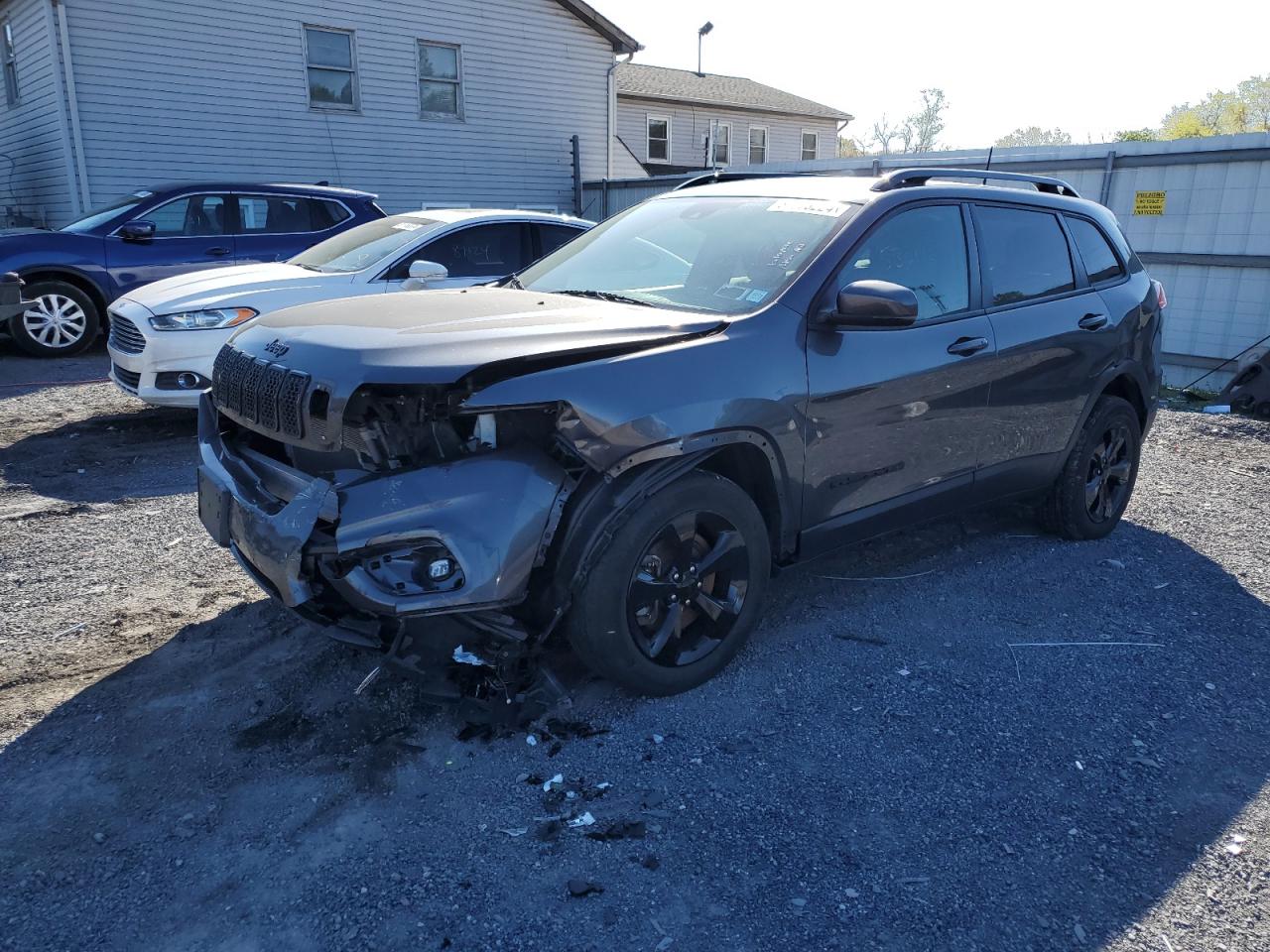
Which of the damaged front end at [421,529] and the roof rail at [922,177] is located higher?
the roof rail at [922,177]

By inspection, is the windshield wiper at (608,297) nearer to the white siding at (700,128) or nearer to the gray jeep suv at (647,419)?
the gray jeep suv at (647,419)

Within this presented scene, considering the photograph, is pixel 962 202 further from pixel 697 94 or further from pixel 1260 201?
pixel 697 94

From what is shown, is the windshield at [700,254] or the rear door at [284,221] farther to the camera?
the rear door at [284,221]

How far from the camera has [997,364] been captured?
165 inches

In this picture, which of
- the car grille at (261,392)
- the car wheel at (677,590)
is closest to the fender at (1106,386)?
the car wheel at (677,590)

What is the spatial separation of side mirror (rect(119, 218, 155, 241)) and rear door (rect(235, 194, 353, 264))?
848 millimetres

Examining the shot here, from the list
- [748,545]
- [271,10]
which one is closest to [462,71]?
[271,10]

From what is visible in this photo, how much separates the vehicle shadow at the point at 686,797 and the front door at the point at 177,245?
691 centimetres

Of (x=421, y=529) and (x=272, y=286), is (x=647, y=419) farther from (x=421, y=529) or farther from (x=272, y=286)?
(x=272, y=286)

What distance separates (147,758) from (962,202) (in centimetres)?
404

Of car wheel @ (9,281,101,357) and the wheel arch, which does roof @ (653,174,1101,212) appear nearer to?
the wheel arch

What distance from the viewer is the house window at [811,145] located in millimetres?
32500

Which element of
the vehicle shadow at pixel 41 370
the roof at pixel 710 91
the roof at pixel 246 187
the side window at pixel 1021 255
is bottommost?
the vehicle shadow at pixel 41 370

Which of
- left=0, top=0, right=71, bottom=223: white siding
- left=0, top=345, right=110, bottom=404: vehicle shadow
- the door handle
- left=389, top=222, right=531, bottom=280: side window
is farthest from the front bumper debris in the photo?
left=0, top=0, right=71, bottom=223: white siding
